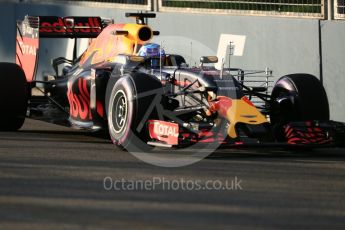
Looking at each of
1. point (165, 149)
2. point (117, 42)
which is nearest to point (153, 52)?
point (117, 42)

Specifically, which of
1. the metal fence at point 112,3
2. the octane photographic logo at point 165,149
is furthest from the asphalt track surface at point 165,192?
the metal fence at point 112,3

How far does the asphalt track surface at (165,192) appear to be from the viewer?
658 cm

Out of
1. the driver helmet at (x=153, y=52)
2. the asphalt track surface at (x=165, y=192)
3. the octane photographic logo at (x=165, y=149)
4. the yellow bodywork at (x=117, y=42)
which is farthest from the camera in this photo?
the yellow bodywork at (x=117, y=42)

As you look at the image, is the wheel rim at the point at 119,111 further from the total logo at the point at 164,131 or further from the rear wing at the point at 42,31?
the rear wing at the point at 42,31

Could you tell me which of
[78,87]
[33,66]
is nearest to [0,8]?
[33,66]

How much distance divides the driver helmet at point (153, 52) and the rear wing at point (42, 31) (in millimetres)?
1993

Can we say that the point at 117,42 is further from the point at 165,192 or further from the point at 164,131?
the point at 165,192

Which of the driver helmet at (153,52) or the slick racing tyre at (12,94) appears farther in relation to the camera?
the slick racing tyre at (12,94)

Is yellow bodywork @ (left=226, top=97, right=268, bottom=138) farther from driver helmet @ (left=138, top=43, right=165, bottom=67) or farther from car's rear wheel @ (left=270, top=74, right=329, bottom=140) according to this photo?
driver helmet @ (left=138, top=43, right=165, bottom=67)

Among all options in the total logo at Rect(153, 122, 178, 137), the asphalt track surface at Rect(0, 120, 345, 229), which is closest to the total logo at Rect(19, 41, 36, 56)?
the asphalt track surface at Rect(0, 120, 345, 229)

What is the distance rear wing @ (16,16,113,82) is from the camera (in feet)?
43.3

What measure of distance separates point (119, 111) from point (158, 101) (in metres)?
0.56

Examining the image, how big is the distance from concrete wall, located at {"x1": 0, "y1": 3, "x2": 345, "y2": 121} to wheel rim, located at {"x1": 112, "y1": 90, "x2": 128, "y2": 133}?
13.3 feet

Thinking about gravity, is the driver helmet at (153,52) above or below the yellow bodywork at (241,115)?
above
